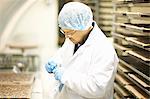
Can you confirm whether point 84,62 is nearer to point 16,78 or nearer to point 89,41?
point 89,41

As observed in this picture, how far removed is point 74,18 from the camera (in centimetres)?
208

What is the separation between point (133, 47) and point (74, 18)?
1207 millimetres

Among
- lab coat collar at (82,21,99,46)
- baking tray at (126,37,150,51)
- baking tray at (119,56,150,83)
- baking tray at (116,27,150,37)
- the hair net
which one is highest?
the hair net

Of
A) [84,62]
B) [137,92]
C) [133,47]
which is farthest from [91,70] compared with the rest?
[133,47]

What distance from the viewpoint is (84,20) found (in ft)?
6.88

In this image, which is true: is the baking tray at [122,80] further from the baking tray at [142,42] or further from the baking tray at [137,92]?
the baking tray at [142,42]

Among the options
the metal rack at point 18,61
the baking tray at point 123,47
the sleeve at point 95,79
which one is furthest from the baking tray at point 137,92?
the metal rack at point 18,61

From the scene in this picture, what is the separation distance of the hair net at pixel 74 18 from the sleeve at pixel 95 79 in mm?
241

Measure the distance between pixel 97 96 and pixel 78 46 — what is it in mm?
400

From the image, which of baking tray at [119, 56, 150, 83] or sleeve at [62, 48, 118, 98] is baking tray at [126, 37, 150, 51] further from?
sleeve at [62, 48, 118, 98]

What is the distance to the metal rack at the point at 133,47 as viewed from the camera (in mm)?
2537

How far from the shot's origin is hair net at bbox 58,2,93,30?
2074 millimetres

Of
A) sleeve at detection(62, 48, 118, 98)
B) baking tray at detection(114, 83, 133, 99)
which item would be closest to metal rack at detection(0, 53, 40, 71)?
baking tray at detection(114, 83, 133, 99)

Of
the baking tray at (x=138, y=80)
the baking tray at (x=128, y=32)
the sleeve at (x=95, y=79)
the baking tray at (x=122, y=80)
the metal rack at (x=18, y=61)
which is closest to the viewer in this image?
the sleeve at (x=95, y=79)
